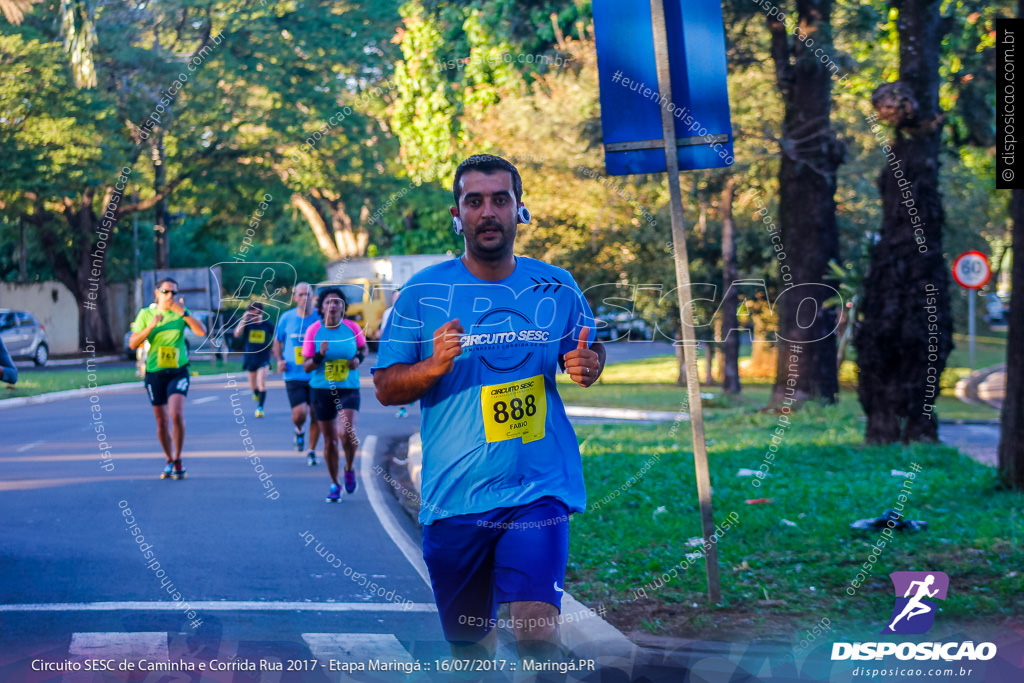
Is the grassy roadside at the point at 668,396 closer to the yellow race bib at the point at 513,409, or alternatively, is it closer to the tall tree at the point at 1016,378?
the tall tree at the point at 1016,378

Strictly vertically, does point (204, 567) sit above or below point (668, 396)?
above

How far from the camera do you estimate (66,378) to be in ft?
84.1

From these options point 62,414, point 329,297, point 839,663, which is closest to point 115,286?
point 62,414

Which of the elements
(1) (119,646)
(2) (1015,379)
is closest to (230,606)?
(1) (119,646)

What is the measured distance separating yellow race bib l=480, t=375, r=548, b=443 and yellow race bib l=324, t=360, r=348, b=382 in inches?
255

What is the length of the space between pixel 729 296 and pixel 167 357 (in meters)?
14.8

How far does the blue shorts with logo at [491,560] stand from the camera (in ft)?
13.2

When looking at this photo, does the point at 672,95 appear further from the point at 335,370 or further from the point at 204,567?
the point at 335,370

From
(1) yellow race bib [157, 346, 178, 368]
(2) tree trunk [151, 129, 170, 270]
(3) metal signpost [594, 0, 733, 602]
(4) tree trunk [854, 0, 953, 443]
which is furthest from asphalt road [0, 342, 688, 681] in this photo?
(2) tree trunk [151, 129, 170, 270]

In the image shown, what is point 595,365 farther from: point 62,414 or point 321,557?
point 62,414

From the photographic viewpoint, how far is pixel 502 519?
13.4ft

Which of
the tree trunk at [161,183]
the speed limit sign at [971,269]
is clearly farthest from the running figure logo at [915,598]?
the tree trunk at [161,183]

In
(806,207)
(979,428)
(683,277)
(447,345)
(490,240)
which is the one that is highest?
(806,207)
